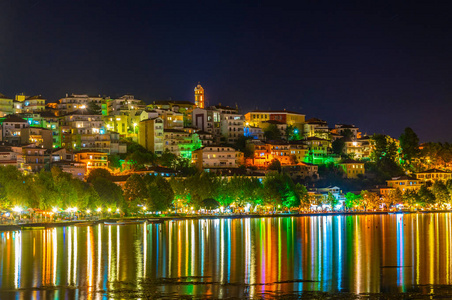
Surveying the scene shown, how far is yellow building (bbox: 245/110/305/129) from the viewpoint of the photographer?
310ft

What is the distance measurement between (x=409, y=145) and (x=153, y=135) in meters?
35.4

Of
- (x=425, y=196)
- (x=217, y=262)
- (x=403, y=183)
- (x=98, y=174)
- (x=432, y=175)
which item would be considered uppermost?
(x=98, y=174)

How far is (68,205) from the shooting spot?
183 ft

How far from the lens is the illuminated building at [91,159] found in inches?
2714

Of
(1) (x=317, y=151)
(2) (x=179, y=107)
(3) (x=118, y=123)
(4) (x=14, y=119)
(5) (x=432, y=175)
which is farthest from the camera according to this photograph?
(2) (x=179, y=107)

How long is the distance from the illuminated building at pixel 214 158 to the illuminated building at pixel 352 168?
15.2 meters

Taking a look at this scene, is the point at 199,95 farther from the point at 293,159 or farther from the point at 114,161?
the point at 114,161

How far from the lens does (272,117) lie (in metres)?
95.9

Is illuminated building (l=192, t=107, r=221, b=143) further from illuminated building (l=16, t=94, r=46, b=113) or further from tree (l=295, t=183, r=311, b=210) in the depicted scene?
illuminated building (l=16, t=94, r=46, b=113)

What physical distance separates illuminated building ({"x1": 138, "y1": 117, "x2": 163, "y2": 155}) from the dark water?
25105 millimetres

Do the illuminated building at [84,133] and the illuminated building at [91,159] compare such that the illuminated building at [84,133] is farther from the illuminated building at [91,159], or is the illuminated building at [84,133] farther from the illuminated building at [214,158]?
the illuminated building at [214,158]

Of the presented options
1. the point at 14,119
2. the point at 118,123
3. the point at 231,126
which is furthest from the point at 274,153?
the point at 14,119

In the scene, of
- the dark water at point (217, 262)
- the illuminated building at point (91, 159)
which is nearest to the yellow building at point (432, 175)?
the dark water at point (217, 262)

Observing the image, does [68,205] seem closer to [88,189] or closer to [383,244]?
[88,189]
